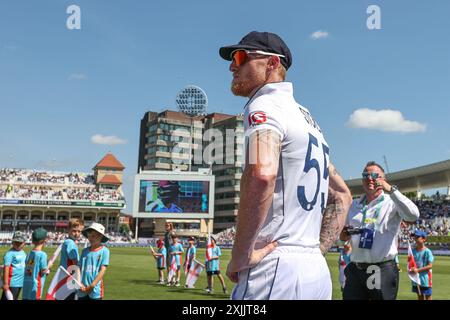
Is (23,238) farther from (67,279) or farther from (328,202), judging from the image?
(328,202)

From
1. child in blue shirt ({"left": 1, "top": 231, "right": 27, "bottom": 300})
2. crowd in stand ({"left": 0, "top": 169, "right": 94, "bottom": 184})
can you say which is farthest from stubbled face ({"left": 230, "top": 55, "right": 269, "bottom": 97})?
crowd in stand ({"left": 0, "top": 169, "right": 94, "bottom": 184})

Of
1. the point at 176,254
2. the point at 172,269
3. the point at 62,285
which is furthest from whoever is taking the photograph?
the point at 176,254

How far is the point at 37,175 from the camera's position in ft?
349

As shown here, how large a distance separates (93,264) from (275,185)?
5.62 m

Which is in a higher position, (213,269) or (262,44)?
(262,44)

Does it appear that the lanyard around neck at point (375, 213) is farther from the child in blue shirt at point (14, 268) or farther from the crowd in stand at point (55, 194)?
the crowd in stand at point (55, 194)

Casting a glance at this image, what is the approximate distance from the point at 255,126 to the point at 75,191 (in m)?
102

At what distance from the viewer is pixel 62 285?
251 inches

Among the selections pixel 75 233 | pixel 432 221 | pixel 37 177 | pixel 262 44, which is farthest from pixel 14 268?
pixel 37 177

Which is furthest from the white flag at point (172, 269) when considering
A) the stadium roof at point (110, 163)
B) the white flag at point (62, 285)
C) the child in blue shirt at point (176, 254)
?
the stadium roof at point (110, 163)

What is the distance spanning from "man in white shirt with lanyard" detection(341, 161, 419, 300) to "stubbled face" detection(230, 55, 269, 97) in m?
3.22

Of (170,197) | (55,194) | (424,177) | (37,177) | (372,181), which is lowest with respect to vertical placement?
(372,181)

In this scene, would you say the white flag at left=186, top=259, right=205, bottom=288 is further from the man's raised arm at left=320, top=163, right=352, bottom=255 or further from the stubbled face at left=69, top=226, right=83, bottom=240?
the man's raised arm at left=320, top=163, right=352, bottom=255

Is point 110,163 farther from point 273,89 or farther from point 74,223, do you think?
point 273,89
